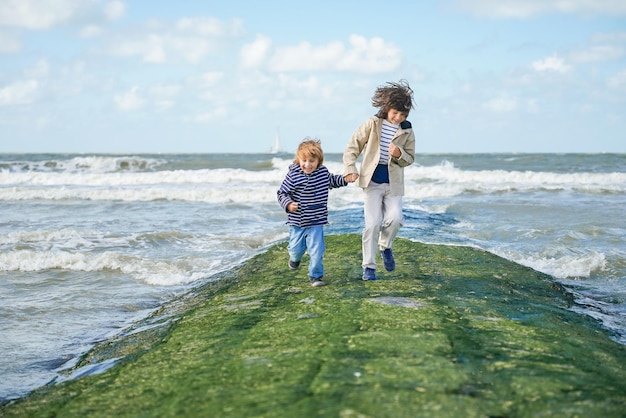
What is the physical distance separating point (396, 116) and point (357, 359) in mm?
3387

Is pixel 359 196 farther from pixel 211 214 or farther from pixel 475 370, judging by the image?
pixel 475 370

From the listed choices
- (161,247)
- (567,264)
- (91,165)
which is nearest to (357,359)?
(567,264)

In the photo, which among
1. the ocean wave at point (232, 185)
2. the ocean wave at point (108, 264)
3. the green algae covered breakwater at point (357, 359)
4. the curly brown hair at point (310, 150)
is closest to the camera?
the green algae covered breakwater at point (357, 359)

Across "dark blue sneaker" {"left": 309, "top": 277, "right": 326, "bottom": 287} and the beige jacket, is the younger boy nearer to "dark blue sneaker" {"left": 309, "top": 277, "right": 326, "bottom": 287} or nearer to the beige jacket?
"dark blue sneaker" {"left": 309, "top": 277, "right": 326, "bottom": 287}

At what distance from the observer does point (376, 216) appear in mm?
6777

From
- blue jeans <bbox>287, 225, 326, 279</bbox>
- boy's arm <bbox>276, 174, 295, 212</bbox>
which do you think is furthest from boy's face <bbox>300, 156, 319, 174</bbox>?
blue jeans <bbox>287, 225, 326, 279</bbox>

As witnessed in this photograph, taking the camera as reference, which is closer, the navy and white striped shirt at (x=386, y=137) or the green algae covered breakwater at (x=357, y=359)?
the green algae covered breakwater at (x=357, y=359)

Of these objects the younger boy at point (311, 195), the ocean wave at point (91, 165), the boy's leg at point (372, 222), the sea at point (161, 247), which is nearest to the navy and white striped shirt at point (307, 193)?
the younger boy at point (311, 195)

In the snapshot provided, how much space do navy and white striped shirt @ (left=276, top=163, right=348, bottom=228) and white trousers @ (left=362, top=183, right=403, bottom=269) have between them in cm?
38

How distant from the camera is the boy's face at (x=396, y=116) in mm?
6503

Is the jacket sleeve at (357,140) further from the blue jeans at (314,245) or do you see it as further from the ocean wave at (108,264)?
the ocean wave at (108,264)

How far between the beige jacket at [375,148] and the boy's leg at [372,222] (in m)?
0.11

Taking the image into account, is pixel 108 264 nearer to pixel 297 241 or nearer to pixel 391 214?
pixel 297 241

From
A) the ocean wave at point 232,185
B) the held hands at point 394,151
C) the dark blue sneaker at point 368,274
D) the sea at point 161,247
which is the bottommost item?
the sea at point 161,247
